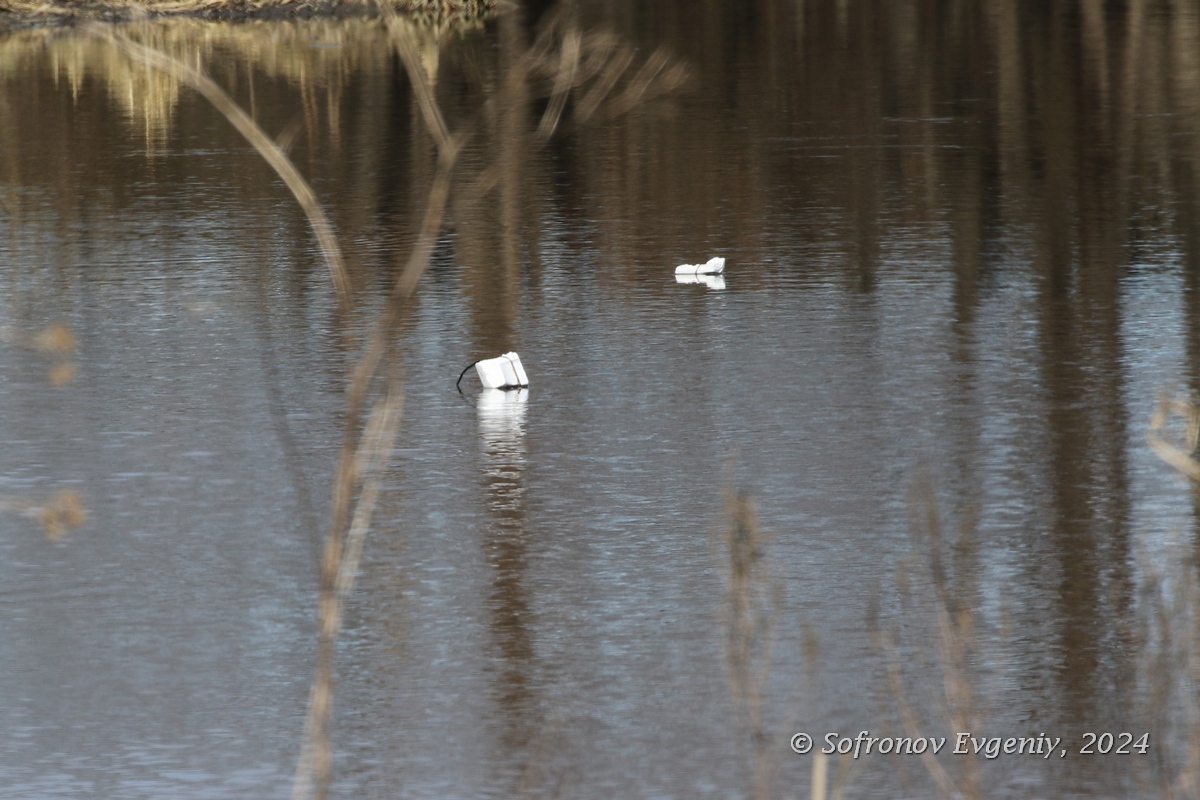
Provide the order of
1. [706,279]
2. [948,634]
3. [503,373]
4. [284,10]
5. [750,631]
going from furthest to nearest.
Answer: [284,10], [706,279], [503,373], [750,631], [948,634]

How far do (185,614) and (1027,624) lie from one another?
130 inches

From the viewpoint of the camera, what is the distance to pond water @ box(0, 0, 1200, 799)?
6965 mm

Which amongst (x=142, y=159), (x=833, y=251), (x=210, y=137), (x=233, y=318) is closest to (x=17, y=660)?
(x=233, y=318)

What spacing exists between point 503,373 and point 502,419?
68cm

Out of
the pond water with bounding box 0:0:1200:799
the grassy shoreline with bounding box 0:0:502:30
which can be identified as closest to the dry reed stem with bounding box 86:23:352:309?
the pond water with bounding box 0:0:1200:799

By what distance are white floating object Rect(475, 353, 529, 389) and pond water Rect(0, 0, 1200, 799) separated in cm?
13

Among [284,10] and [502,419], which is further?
[284,10]

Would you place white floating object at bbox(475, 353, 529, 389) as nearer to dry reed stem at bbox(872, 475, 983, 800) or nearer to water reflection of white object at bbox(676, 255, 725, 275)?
dry reed stem at bbox(872, 475, 983, 800)

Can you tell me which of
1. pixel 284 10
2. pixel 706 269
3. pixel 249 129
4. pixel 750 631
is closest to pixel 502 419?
pixel 706 269

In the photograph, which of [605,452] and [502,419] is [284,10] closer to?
[502,419]

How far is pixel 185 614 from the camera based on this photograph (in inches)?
331

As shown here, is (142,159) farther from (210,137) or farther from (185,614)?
(185,614)

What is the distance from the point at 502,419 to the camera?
1142 centimetres

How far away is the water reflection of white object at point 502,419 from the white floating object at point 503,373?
0.14 ft
